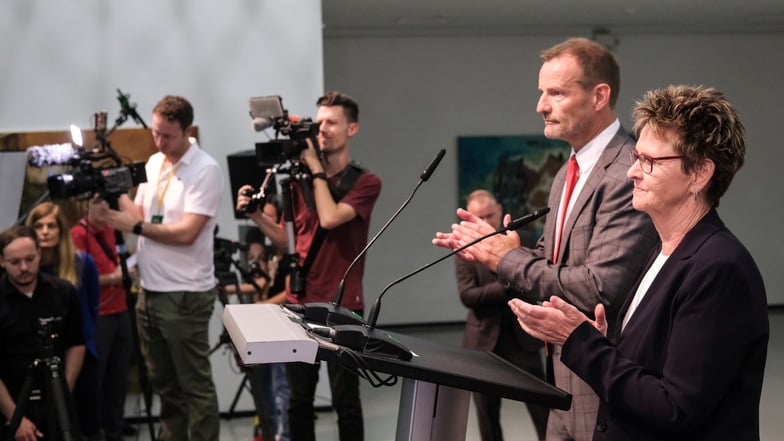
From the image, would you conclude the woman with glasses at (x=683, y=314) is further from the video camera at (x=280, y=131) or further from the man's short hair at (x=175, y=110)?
the man's short hair at (x=175, y=110)

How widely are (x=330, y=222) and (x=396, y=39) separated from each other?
6199mm

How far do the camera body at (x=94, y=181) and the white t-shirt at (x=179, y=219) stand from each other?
157 millimetres

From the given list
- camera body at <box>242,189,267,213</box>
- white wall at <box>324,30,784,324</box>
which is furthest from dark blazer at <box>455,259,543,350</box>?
white wall at <box>324,30,784,324</box>

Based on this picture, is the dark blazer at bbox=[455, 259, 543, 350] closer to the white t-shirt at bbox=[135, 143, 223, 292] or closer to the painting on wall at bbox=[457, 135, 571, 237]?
the white t-shirt at bbox=[135, 143, 223, 292]

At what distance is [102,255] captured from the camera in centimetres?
520

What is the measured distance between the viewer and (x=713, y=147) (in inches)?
67.9

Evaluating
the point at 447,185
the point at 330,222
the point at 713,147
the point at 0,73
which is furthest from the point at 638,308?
the point at 447,185

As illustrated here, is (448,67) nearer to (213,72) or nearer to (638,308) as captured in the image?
(213,72)

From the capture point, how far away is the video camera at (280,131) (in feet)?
12.6

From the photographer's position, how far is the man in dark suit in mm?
4305

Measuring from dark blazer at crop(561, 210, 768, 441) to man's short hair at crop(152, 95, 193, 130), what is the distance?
283 cm

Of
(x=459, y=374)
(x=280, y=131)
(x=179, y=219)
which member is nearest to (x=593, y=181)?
(x=459, y=374)

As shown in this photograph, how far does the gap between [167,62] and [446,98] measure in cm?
438

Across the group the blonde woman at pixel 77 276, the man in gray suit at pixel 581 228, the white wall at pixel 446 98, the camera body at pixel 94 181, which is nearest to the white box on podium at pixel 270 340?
the man in gray suit at pixel 581 228
